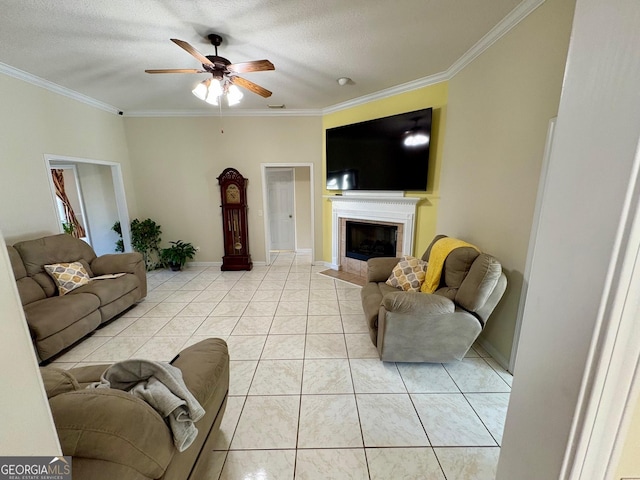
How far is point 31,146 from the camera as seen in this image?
114 inches

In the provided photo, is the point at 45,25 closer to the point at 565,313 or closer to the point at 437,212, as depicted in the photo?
the point at 565,313

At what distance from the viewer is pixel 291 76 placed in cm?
303

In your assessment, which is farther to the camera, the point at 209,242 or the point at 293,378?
the point at 209,242

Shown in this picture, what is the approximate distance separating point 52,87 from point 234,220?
2.77 m

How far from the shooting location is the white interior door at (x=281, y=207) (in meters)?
5.76

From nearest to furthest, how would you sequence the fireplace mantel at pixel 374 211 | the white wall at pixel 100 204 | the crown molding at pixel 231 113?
the fireplace mantel at pixel 374 211, the crown molding at pixel 231 113, the white wall at pixel 100 204

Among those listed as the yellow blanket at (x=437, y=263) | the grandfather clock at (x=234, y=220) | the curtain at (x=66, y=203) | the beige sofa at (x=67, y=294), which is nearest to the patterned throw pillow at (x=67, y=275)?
the beige sofa at (x=67, y=294)

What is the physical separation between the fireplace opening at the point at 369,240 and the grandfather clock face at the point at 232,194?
2.05 meters

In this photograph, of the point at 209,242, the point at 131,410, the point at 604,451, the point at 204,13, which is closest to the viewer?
the point at 604,451

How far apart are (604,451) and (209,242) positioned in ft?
16.7

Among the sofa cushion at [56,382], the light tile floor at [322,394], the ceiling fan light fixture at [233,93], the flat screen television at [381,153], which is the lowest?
the light tile floor at [322,394]

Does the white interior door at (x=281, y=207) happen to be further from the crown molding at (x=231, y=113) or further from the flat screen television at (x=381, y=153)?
the flat screen television at (x=381, y=153)

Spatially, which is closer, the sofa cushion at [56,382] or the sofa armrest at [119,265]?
the sofa cushion at [56,382]

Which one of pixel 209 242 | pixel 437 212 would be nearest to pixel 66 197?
pixel 209 242
